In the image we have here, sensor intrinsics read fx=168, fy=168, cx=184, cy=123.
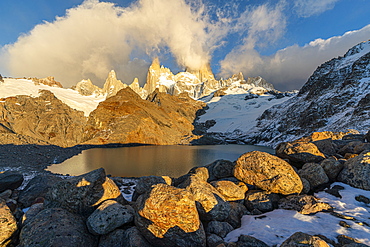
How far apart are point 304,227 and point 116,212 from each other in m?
7.62

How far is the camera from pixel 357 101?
73000mm

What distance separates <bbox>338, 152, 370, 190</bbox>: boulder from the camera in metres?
9.15

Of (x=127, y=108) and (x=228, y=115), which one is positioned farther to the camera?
(x=228, y=115)

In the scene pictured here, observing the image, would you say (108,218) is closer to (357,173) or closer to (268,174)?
(268,174)

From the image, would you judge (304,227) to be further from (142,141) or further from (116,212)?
(142,141)

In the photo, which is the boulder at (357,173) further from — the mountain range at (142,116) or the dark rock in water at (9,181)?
the mountain range at (142,116)

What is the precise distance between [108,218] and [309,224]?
320 inches

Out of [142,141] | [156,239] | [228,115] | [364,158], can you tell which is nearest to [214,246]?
[156,239]

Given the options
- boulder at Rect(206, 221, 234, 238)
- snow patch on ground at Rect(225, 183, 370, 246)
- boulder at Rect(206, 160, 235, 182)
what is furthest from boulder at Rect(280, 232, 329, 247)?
boulder at Rect(206, 160, 235, 182)

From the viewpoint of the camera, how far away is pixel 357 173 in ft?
31.2

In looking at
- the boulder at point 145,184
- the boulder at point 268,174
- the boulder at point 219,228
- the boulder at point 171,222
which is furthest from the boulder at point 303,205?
the boulder at point 145,184

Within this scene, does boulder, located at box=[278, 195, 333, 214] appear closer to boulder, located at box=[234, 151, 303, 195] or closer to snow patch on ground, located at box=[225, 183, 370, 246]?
snow patch on ground, located at box=[225, 183, 370, 246]

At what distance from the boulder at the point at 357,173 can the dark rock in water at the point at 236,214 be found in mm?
6471

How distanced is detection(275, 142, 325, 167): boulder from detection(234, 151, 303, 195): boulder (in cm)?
353
